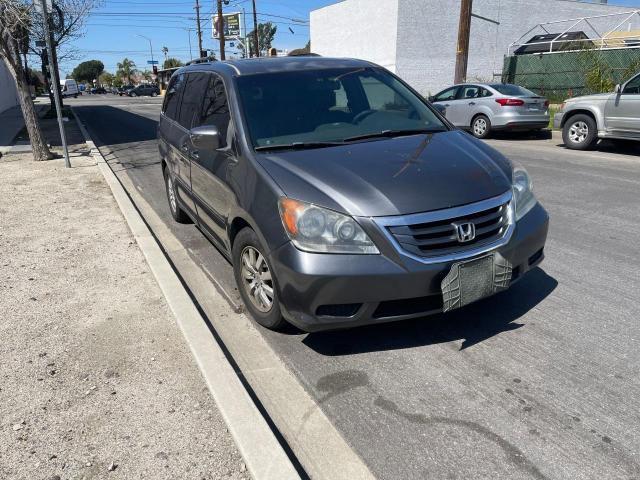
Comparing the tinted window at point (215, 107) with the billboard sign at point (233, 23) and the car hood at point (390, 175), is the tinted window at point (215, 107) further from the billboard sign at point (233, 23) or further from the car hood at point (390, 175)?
the billboard sign at point (233, 23)

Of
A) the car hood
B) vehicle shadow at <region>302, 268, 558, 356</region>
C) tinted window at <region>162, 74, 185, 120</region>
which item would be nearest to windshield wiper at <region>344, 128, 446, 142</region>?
the car hood

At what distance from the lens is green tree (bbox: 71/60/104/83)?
132625 millimetres

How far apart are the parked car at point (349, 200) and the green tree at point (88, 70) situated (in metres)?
147

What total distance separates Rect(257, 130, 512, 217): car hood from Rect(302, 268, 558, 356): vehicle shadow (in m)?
0.98

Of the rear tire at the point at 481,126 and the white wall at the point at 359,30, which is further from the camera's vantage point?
the white wall at the point at 359,30

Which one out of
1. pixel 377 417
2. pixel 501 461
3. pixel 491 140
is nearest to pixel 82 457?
pixel 377 417

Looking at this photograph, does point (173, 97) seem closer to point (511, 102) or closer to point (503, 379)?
point (503, 379)

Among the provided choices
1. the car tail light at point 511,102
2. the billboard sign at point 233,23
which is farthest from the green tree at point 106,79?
the car tail light at point 511,102

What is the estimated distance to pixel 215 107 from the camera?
4371mm

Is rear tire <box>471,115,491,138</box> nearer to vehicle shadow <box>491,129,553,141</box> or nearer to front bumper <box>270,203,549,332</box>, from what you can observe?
vehicle shadow <box>491,129,553,141</box>

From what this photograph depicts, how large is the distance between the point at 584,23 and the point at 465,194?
3728 cm

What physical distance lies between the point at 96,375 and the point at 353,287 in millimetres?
1704

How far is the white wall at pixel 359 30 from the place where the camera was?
28.7 metres

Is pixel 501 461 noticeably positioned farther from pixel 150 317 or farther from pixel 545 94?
pixel 545 94
